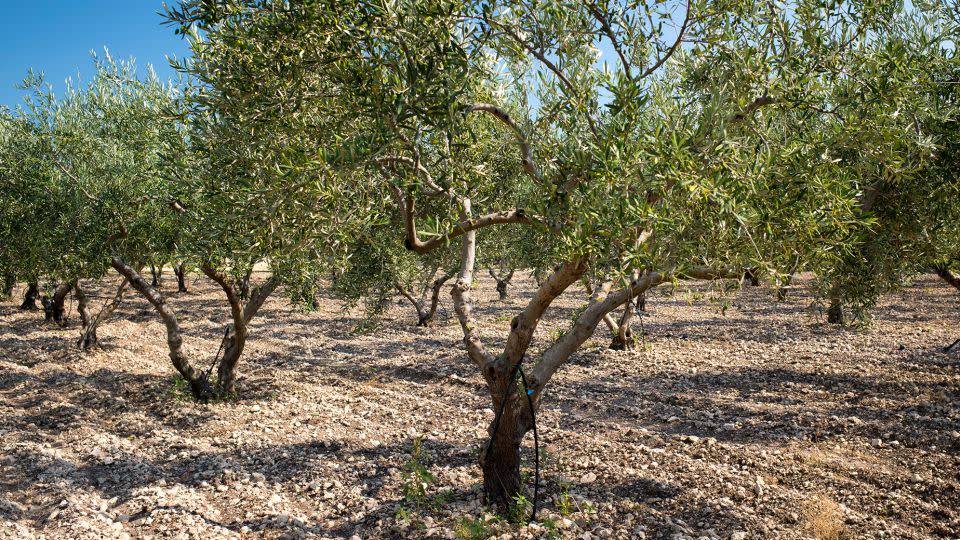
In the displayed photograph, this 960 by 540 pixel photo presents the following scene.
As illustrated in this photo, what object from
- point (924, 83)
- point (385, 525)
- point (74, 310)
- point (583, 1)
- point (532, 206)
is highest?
point (583, 1)

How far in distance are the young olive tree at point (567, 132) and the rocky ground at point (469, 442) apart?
1.04 m

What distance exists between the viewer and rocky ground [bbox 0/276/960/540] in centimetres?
918

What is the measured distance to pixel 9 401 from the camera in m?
15.9

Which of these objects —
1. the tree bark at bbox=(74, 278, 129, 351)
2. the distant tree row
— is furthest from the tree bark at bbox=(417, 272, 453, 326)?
the distant tree row

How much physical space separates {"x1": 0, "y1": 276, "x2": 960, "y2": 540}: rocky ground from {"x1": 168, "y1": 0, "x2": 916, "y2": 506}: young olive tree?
3.40ft

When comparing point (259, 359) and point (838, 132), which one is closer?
point (838, 132)

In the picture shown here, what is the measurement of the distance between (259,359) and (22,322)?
14030 mm

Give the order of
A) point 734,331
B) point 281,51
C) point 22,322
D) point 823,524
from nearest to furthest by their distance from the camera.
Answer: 1. point 281,51
2. point 823,524
3. point 734,331
4. point 22,322

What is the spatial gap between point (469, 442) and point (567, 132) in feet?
24.5

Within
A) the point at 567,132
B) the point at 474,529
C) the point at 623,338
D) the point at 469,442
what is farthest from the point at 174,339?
the point at 623,338

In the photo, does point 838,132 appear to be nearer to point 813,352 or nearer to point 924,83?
point 924,83

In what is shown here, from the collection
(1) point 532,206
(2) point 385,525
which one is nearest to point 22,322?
(2) point 385,525

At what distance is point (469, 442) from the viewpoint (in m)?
12.9

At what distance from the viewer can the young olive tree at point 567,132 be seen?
5871 millimetres
